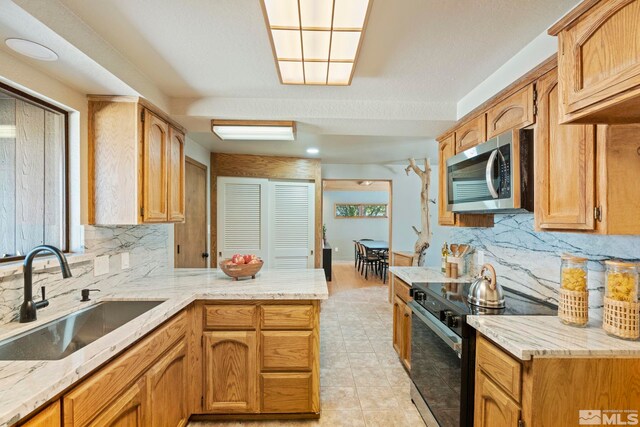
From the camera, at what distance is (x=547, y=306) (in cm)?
170

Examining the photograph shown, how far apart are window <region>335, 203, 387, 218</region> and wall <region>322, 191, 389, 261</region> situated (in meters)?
0.10

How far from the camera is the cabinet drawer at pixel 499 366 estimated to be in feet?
3.87

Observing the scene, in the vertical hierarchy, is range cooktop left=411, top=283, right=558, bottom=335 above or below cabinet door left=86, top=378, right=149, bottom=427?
above

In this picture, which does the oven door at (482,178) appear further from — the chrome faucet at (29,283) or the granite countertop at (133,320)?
the chrome faucet at (29,283)

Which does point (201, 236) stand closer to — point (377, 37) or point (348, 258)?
point (377, 37)

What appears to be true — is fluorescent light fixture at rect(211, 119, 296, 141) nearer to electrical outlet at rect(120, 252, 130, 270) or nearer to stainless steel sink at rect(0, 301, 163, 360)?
electrical outlet at rect(120, 252, 130, 270)

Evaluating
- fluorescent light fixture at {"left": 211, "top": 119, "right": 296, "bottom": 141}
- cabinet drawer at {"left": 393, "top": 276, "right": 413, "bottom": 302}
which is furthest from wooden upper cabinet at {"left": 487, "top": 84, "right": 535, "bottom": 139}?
fluorescent light fixture at {"left": 211, "top": 119, "right": 296, "bottom": 141}

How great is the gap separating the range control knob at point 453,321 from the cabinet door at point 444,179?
3.58 feet

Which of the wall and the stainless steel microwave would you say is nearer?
the stainless steel microwave

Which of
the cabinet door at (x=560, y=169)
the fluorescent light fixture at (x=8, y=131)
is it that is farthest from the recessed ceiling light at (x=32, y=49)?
the cabinet door at (x=560, y=169)

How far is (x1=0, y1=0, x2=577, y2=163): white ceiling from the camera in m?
1.33

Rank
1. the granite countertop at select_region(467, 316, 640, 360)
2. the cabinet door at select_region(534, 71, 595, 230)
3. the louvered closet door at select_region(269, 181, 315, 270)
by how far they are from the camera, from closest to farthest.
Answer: the granite countertop at select_region(467, 316, 640, 360), the cabinet door at select_region(534, 71, 595, 230), the louvered closet door at select_region(269, 181, 315, 270)

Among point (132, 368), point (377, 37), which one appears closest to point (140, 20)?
point (377, 37)

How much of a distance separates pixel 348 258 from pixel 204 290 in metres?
7.80
